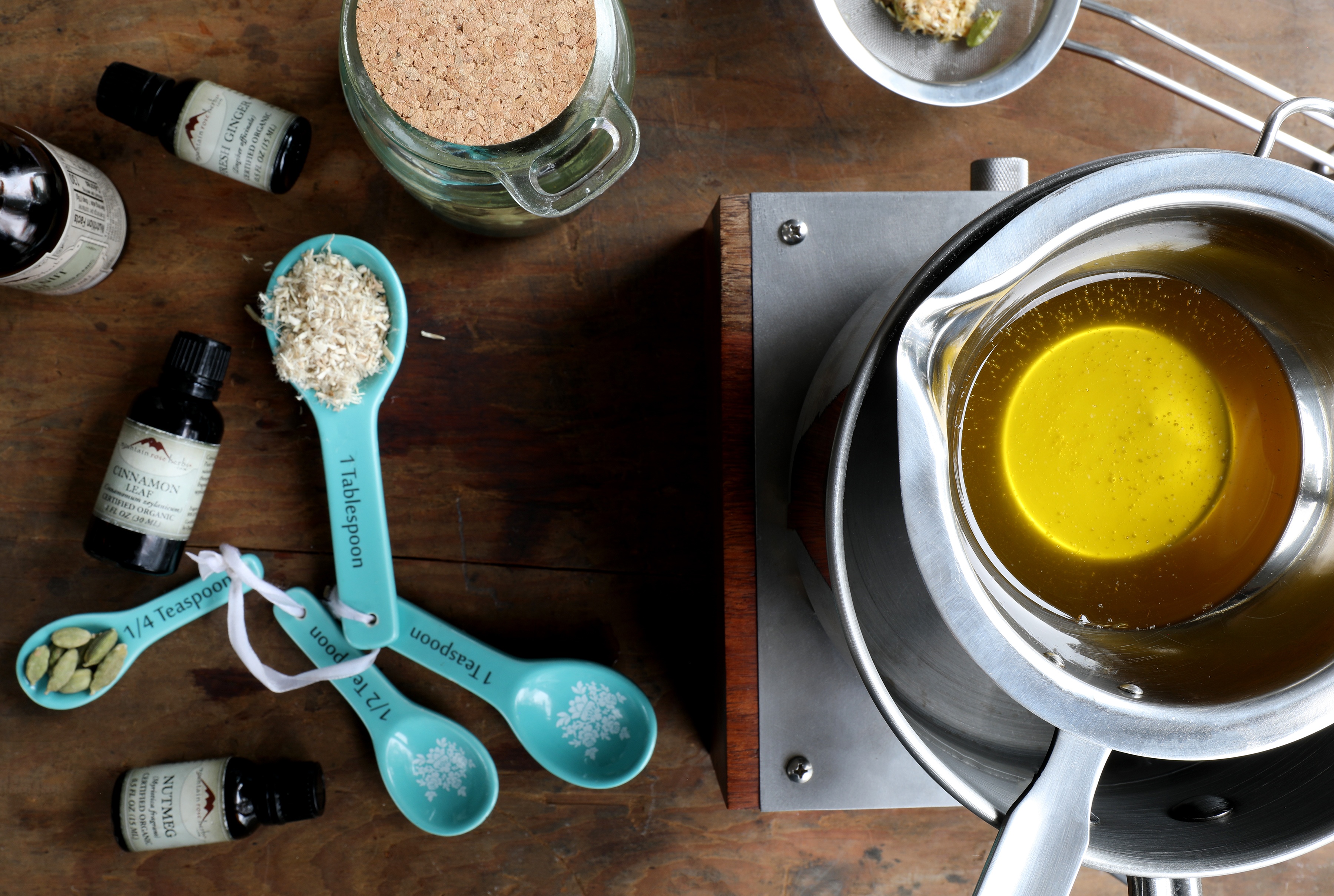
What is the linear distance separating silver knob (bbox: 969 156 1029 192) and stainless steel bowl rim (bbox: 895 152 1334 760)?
184 mm

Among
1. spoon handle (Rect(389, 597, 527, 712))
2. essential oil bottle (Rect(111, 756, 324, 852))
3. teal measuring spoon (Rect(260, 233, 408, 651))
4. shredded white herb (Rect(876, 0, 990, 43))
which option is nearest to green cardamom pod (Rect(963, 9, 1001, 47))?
shredded white herb (Rect(876, 0, 990, 43))

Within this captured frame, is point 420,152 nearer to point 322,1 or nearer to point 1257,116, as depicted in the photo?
point 322,1

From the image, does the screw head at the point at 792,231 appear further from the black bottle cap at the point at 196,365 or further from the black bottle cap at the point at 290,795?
the black bottle cap at the point at 290,795

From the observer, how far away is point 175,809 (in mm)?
576

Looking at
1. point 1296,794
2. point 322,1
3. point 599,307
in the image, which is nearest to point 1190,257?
point 1296,794

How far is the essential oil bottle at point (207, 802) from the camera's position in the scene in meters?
0.57

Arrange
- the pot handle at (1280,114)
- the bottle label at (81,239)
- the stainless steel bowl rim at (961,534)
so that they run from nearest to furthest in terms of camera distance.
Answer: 1. the stainless steel bowl rim at (961,534)
2. the pot handle at (1280,114)
3. the bottle label at (81,239)

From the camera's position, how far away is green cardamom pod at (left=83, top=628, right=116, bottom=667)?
1.90 ft

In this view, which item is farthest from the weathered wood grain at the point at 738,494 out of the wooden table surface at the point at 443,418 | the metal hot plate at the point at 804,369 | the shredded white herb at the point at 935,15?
the shredded white herb at the point at 935,15

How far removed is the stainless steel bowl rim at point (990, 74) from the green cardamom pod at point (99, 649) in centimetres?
66

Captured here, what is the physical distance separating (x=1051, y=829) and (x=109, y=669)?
1.99ft

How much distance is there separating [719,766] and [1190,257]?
0.41m

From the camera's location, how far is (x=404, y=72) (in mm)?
441

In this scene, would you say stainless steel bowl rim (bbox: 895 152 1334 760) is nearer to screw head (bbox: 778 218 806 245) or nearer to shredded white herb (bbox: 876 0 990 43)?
screw head (bbox: 778 218 806 245)
